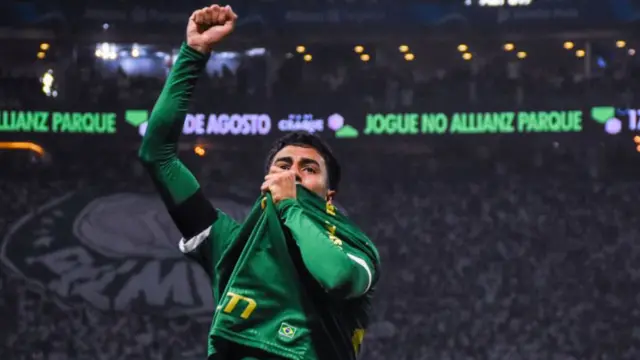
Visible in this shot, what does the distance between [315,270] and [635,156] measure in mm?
8041

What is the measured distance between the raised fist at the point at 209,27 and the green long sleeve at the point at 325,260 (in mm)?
388

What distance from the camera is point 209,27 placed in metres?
1.61

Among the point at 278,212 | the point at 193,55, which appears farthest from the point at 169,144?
the point at 278,212

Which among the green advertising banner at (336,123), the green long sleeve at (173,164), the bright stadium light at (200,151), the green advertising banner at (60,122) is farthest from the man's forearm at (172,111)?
the green advertising banner at (60,122)

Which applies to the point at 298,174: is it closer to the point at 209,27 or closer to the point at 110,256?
the point at 209,27

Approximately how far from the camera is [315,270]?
1292mm

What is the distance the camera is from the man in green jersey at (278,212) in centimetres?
135

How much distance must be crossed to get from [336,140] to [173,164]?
718 cm

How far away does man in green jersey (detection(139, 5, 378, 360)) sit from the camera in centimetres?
135

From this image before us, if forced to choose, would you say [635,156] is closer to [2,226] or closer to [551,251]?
[551,251]

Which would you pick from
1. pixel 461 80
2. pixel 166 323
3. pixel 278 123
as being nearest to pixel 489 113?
pixel 461 80

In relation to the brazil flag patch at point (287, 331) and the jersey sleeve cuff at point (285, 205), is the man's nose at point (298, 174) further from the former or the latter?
the brazil flag patch at point (287, 331)

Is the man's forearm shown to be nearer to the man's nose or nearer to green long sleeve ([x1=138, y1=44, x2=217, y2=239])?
green long sleeve ([x1=138, y1=44, x2=217, y2=239])

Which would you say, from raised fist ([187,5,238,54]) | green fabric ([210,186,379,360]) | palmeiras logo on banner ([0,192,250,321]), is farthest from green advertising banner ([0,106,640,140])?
green fabric ([210,186,379,360])
